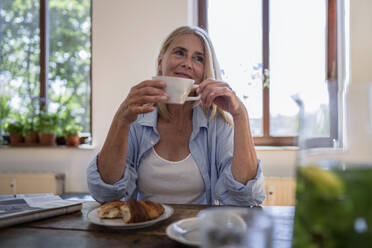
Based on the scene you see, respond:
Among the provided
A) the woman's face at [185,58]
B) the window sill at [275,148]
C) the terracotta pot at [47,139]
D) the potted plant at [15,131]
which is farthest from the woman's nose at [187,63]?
the potted plant at [15,131]

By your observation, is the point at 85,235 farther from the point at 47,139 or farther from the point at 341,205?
the point at 47,139

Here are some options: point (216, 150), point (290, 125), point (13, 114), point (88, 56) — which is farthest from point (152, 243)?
point (13, 114)

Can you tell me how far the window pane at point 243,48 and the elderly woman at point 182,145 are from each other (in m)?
1.48

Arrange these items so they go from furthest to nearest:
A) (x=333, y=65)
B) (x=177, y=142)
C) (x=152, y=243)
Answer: (x=333, y=65), (x=177, y=142), (x=152, y=243)

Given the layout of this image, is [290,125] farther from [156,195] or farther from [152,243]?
[152,243]

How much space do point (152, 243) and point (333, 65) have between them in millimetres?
2670

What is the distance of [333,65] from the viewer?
283 cm

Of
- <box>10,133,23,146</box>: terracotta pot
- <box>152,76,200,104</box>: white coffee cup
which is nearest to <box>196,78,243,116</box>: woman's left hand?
<box>152,76,200,104</box>: white coffee cup

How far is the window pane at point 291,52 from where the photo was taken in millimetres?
2867

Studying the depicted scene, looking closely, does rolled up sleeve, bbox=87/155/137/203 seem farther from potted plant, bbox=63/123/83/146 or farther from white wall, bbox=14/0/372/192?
potted plant, bbox=63/123/83/146

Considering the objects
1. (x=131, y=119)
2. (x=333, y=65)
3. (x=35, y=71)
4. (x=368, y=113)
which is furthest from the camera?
(x=35, y=71)

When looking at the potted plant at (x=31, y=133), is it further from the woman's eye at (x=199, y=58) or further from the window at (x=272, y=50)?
the woman's eye at (x=199, y=58)

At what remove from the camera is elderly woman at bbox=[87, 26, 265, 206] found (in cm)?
111

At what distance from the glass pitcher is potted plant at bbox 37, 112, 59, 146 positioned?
3.06 m
